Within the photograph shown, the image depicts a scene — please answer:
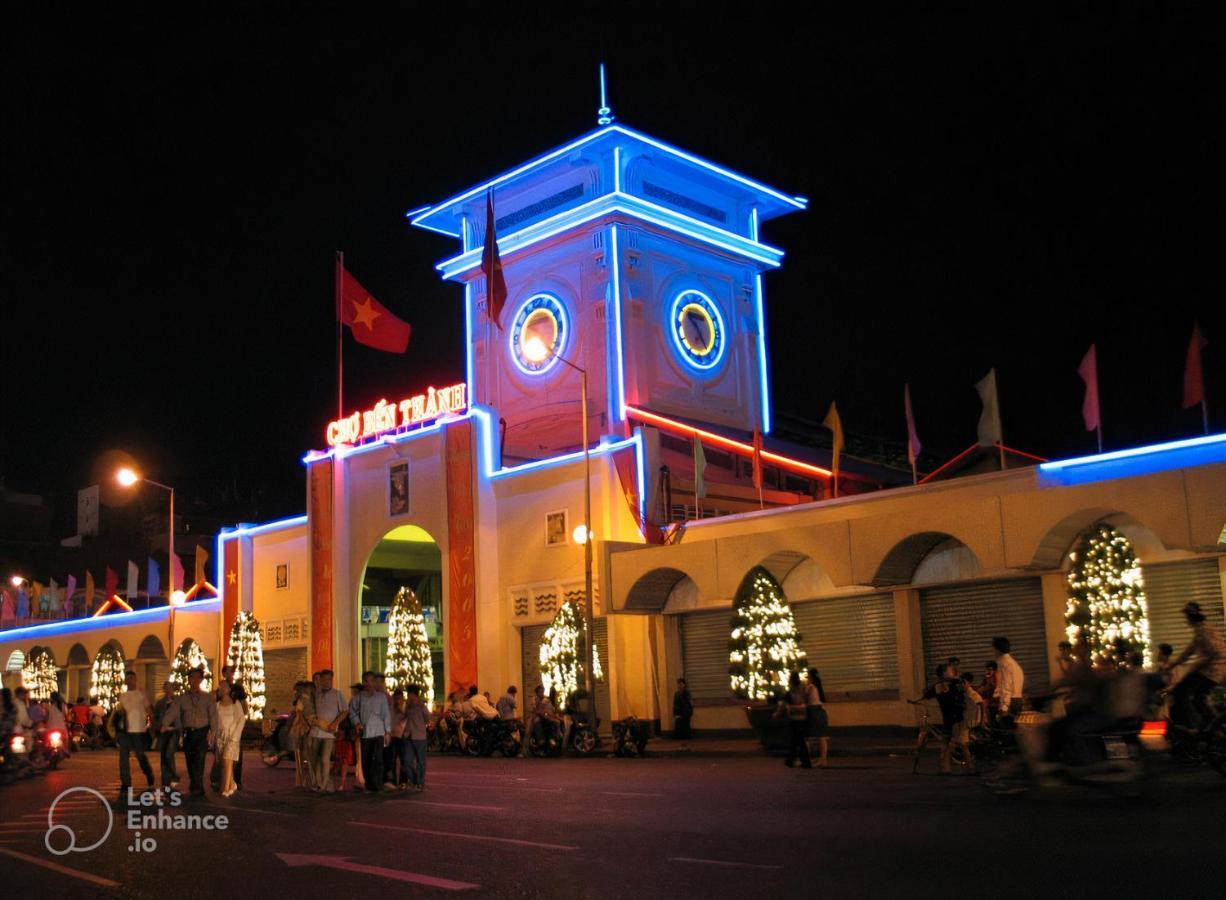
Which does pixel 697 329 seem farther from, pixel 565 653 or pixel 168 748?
pixel 168 748

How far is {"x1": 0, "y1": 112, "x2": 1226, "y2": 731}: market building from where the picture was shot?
28.3 metres

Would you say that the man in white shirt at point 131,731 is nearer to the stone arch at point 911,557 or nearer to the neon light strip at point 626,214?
the stone arch at point 911,557

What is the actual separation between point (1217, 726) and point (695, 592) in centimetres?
2215

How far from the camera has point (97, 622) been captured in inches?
2357

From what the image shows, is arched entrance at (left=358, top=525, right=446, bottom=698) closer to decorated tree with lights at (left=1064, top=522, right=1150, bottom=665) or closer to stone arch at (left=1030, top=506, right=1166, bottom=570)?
stone arch at (left=1030, top=506, right=1166, bottom=570)

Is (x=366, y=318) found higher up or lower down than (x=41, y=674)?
higher up

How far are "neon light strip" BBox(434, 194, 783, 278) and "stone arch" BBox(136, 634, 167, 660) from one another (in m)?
20.0

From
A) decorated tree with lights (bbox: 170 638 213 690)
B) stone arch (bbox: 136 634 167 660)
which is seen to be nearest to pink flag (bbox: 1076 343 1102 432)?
decorated tree with lights (bbox: 170 638 213 690)

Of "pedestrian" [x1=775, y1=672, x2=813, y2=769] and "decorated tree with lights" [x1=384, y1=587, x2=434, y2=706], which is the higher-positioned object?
"decorated tree with lights" [x1=384, y1=587, x2=434, y2=706]

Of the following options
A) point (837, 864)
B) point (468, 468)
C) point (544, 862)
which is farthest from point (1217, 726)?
point (468, 468)

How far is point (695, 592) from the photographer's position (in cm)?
3612

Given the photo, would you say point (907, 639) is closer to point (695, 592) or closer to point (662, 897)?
point (695, 592)

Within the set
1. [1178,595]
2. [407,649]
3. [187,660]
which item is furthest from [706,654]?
[187,660]

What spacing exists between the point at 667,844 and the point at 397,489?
32321 mm
